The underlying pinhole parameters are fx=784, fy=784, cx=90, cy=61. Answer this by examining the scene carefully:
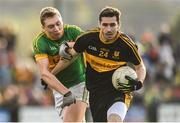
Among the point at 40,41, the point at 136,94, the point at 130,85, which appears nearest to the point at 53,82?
the point at 40,41

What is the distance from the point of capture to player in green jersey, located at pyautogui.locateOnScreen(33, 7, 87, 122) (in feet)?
35.1

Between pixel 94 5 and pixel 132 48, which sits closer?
pixel 132 48

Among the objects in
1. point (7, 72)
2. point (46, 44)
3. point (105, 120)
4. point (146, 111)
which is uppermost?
point (46, 44)

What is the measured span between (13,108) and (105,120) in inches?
301

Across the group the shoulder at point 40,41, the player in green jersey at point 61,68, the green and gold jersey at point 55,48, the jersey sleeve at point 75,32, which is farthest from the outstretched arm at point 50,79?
the jersey sleeve at point 75,32

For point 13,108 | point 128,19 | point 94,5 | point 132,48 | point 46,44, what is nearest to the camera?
point 132,48

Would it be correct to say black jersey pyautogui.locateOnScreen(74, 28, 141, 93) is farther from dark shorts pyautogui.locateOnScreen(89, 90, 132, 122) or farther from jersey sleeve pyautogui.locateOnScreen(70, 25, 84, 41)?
jersey sleeve pyautogui.locateOnScreen(70, 25, 84, 41)

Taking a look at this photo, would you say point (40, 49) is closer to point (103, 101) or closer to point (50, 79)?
point (50, 79)

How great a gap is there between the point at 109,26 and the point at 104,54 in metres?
0.49

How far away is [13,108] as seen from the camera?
1816 cm

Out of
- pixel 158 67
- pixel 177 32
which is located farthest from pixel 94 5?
pixel 158 67

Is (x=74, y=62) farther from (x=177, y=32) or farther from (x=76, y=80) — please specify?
(x=177, y=32)

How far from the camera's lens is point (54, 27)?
35.3ft

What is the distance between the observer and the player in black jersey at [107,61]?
33.6ft
